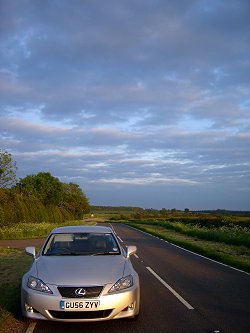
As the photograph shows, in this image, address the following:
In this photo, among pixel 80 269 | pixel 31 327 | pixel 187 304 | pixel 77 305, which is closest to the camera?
pixel 77 305

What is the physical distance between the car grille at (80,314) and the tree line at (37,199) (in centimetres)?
2923

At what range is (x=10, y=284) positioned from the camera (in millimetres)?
9852

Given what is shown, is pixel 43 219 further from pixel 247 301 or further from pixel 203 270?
pixel 247 301

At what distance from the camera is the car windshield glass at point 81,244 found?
7750mm

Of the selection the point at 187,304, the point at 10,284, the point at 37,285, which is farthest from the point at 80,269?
the point at 10,284

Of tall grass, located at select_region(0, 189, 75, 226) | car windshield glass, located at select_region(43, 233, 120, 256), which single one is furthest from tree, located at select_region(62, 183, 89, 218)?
car windshield glass, located at select_region(43, 233, 120, 256)

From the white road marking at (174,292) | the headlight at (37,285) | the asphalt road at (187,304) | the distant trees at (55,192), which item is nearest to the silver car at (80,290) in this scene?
the headlight at (37,285)

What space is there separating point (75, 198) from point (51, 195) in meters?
19.8

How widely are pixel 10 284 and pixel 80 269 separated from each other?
4.03m

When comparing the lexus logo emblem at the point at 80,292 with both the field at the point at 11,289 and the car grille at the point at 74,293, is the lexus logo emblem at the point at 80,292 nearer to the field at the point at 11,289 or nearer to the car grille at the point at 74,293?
the car grille at the point at 74,293

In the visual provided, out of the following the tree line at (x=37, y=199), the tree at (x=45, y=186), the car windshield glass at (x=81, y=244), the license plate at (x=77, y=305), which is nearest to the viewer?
the license plate at (x=77, y=305)

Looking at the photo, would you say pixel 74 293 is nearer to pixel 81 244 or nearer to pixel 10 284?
pixel 81 244

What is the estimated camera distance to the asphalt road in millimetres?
6324

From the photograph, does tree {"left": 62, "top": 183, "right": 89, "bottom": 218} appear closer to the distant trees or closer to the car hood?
the distant trees
